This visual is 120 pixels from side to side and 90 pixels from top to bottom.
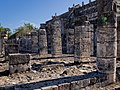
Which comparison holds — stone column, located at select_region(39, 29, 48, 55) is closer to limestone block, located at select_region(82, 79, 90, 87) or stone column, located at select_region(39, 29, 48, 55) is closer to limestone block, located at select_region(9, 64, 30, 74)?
limestone block, located at select_region(9, 64, 30, 74)

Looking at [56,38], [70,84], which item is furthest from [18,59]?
[56,38]

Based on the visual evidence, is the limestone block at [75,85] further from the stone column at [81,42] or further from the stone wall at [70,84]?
the stone column at [81,42]

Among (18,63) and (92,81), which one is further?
(18,63)

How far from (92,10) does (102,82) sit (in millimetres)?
16579

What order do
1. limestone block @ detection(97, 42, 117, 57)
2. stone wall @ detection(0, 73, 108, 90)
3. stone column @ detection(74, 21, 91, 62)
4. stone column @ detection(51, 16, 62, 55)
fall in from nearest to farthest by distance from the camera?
stone wall @ detection(0, 73, 108, 90) < limestone block @ detection(97, 42, 117, 57) < stone column @ detection(74, 21, 91, 62) < stone column @ detection(51, 16, 62, 55)

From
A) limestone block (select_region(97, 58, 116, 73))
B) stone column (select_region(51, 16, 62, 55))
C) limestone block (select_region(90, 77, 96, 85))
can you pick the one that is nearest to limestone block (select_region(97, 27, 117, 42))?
limestone block (select_region(97, 58, 116, 73))

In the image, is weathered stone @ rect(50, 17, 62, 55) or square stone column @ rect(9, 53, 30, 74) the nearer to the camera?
square stone column @ rect(9, 53, 30, 74)

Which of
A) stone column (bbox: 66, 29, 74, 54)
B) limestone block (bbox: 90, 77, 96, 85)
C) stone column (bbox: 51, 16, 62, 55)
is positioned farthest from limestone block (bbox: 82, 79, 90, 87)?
stone column (bbox: 66, 29, 74, 54)

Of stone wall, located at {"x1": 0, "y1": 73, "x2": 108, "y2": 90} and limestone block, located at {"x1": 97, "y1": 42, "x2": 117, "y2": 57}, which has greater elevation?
limestone block, located at {"x1": 97, "y1": 42, "x2": 117, "y2": 57}

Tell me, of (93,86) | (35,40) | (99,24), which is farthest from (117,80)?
(35,40)

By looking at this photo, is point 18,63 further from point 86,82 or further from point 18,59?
point 86,82

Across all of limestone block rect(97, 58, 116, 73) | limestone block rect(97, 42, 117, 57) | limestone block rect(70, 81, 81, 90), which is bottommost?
limestone block rect(70, 81, 81, 90)

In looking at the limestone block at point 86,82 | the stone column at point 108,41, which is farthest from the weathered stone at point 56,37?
the limestone block at point 86,82

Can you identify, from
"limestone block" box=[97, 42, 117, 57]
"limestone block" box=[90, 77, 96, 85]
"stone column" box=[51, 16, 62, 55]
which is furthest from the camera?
"stone column" box=[51, 16, 62, 55]
